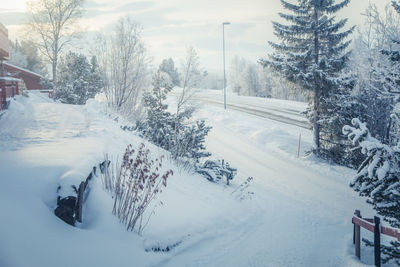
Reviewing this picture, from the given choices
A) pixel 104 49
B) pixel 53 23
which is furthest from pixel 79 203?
pixel 53 23

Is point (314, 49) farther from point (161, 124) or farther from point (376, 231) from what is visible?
point (376, 231)

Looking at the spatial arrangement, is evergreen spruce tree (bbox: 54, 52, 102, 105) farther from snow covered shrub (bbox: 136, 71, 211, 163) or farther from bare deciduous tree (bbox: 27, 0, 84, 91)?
snow covered shrub (bbox: 136, 71, 211, 163)

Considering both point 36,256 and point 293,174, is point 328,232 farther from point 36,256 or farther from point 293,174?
point 36,256

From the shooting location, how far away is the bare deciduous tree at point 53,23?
22.9 meters

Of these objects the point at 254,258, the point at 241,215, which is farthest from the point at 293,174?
the point at 254,258

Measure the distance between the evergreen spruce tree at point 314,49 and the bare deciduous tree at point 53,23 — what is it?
19.1 m

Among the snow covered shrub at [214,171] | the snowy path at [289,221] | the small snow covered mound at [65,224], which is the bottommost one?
the snowy path at [289,221]

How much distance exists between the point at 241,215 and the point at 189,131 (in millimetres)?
4834

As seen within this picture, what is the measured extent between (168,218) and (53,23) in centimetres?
2493

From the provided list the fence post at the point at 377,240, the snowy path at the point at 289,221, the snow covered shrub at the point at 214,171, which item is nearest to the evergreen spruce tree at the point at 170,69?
the snowy path at the point at 289,221

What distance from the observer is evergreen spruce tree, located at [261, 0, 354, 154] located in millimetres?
12602

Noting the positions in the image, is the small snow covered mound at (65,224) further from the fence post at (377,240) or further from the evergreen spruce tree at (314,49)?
the evergreen spruce tree at (314,49)

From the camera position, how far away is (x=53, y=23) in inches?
925

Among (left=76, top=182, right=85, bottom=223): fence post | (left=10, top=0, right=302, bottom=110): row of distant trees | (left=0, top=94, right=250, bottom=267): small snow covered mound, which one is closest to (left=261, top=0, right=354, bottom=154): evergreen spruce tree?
(left=10, top=0, right=302, bottom=110): row of distant trees
